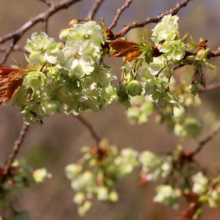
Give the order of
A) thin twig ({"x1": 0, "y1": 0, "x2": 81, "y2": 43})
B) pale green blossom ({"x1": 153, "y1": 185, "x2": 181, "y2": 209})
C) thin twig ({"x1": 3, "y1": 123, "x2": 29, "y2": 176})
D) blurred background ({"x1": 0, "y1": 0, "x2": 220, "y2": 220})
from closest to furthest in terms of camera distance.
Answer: thin twig ({"x1": 3, "y1": 123, "x2": 29, "y2": 176}) → thin twig ({"x1": 0, "y1": 0, "x2": 81, "y2": 43}) → pale green blossom ({"x1": 153, "y1": 185, "x2": 181, "y2": 209}) → blurred background ({"x1": 0, "y1": 0, "x2": 220, "y2": 220})

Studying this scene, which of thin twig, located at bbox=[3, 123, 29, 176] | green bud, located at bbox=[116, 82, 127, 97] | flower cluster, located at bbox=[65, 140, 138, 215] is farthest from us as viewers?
flower cluster, located at bbox=[65, 140, 138, 215]

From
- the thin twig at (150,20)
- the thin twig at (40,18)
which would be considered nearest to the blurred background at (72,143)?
the thin twig at (40,18)

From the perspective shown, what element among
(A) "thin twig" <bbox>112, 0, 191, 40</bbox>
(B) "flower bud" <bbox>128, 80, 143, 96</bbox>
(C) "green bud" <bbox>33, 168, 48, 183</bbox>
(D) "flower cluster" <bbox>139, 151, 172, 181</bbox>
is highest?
(A) "thin twig" <bbox>112, 0, 191, 40</bbox>

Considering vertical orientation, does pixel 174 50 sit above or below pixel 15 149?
above

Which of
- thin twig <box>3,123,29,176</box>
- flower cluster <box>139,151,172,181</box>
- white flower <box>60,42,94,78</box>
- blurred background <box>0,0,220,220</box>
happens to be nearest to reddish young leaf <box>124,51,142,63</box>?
white flower <box>60,42,94,78</box>

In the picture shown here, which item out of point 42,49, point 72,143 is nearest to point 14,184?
point 42,49

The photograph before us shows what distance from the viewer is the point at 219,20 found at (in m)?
3.62

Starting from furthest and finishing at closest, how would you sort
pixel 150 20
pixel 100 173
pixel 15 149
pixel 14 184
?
pixel 100 173
pixel 14 184
pixel 15 149
pixel 150 20

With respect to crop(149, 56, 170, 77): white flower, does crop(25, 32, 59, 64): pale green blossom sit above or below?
above

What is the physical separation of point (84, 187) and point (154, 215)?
20.6 ft

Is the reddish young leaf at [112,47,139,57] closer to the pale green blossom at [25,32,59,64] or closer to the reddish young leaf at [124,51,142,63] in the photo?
the reddish young leaf at [124,51,142,63]

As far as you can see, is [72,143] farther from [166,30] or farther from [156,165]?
[166,30]

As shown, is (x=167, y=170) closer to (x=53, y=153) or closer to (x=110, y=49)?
(x=110, y=49)

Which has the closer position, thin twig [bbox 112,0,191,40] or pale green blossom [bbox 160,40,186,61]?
pale green blossom [bbox 160,40,186,61]
